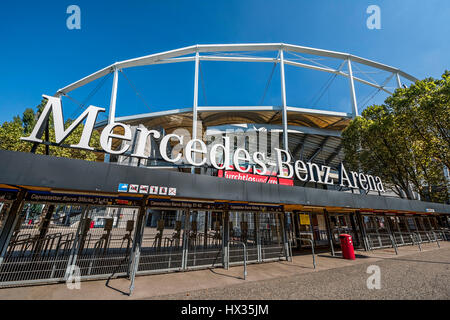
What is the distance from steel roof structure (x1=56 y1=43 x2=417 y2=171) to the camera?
25.3 metres

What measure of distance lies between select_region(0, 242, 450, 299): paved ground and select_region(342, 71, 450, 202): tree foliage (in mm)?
12942

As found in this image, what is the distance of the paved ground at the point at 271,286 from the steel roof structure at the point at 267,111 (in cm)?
1623

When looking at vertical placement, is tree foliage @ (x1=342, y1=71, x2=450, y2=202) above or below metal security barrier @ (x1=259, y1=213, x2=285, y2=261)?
above

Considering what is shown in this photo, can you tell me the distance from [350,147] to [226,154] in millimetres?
18168

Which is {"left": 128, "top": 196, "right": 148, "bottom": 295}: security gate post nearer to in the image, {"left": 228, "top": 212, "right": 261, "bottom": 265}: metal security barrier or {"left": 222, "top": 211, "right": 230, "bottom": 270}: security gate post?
{"left": 222, "top": 211, "right": 230, "bottom": 270}: security gate post

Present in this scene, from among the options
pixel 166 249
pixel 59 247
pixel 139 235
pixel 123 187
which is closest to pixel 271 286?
pixel 139 235

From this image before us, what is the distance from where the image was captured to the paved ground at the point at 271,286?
5020mm

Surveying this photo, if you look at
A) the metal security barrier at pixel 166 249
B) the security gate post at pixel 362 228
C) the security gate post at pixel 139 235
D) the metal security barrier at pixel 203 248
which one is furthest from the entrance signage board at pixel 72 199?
the security gate post at pixel 362 228

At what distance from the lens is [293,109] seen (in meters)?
25.6

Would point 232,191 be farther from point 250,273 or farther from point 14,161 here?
point 14,161

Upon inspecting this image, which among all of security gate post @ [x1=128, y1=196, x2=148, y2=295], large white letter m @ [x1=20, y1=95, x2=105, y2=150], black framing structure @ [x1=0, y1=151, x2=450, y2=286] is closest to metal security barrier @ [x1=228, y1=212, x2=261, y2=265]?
black framing structure @ [x1=0, y1=151, x2=450, y2=286]

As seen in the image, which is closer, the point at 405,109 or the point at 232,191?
the point at 232,191

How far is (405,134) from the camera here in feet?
56.1
